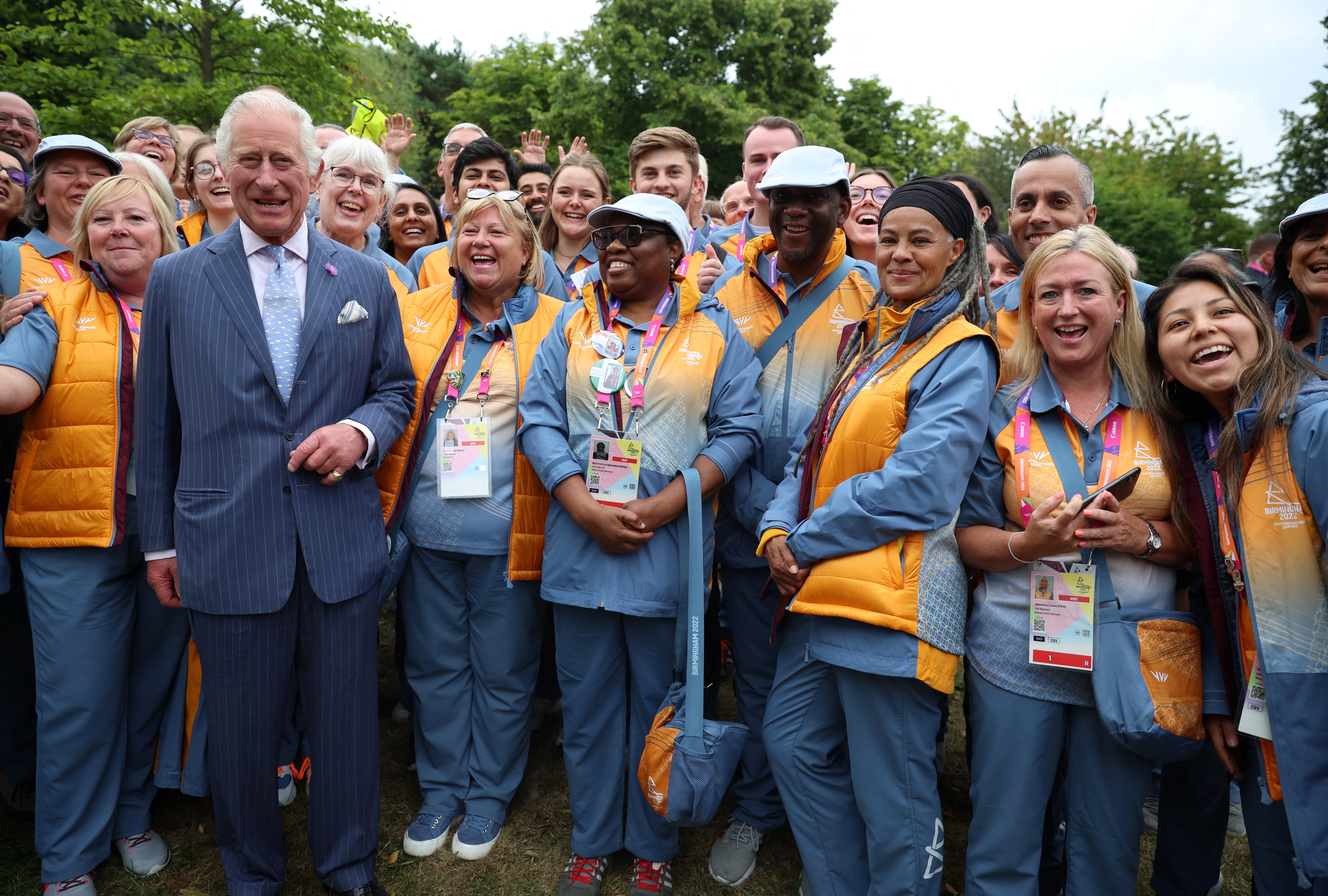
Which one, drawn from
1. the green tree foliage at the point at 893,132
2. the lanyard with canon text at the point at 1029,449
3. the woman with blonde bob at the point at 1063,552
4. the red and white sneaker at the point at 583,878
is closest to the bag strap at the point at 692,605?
the red and white sneaker at the point at 583,878

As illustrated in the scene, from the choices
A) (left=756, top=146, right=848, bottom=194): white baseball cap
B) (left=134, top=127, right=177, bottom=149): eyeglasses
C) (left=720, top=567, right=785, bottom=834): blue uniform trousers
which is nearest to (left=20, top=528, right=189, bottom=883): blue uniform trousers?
(left=720, top=567, right=785, bottom=834): blue uniform trousers

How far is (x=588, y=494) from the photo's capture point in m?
3.02

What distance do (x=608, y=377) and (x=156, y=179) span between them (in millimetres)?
2224

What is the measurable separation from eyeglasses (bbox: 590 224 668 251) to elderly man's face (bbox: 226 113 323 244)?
1091 millimetres

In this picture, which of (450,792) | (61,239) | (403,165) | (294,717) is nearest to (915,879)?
(450,792)

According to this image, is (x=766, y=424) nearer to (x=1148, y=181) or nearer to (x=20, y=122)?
(x=20, y=122)

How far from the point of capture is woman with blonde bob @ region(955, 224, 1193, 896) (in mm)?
2443

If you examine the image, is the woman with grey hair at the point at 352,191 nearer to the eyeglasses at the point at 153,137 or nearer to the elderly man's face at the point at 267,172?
the elderly man's face at the point at 267,172

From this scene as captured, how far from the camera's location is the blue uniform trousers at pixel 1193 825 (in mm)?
2895

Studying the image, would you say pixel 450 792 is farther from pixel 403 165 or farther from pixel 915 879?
pixel 403 165

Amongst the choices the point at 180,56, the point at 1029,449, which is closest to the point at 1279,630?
the point at 1029,449

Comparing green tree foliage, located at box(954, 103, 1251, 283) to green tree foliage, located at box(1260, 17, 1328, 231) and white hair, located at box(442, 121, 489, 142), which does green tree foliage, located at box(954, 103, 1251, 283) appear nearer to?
green tree foliage, located at box(1260, 17, 1328, 231)

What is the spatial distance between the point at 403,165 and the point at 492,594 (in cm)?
2481

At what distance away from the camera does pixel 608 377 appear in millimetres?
3076
